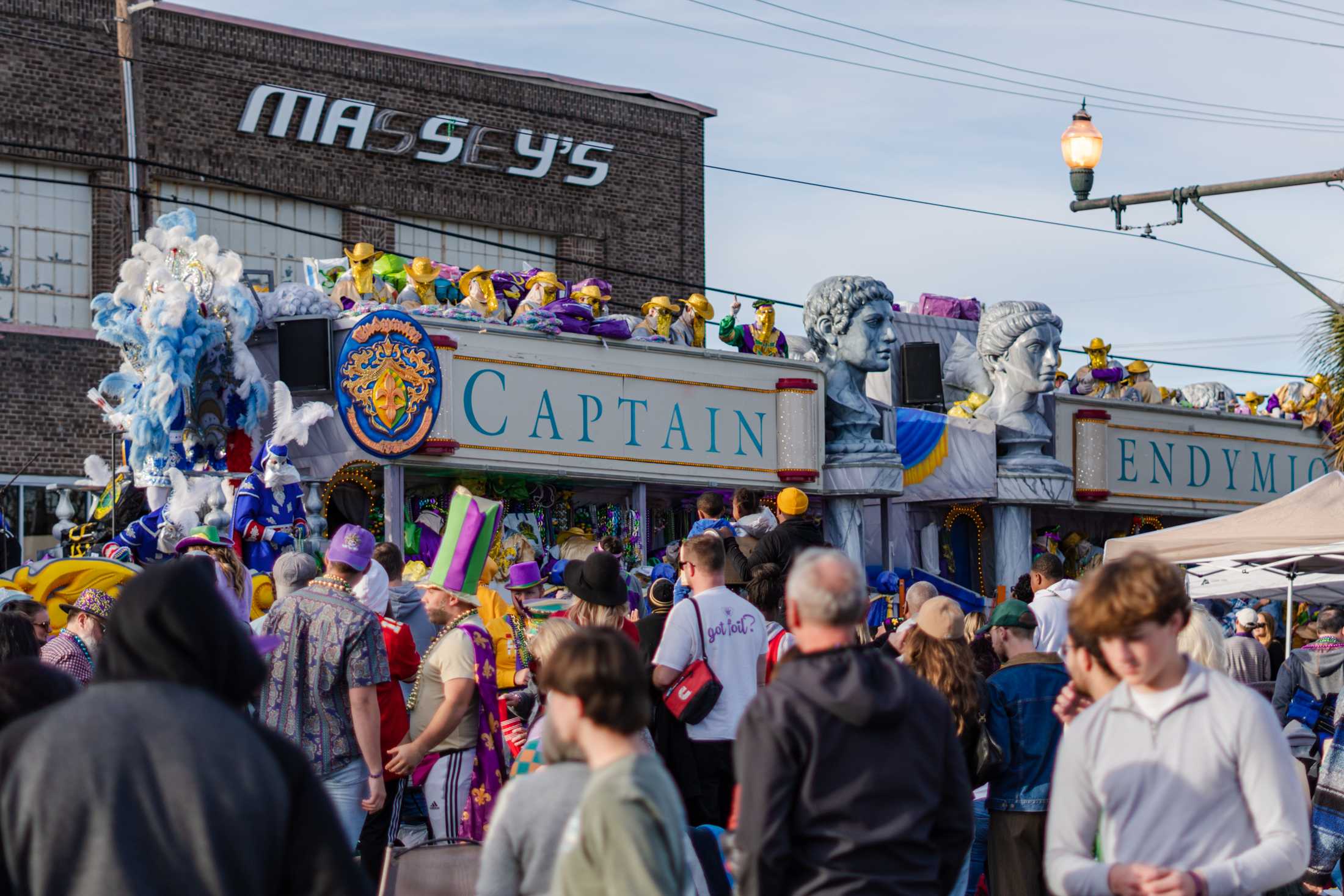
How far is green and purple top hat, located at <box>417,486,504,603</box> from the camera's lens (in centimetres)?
791

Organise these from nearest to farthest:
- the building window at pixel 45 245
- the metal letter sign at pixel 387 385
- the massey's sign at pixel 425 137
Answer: the metal letter sign at pixel 387 385, the building window at pixel 45 245, the massey's sign at pixel 425 137

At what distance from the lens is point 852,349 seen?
692 inches

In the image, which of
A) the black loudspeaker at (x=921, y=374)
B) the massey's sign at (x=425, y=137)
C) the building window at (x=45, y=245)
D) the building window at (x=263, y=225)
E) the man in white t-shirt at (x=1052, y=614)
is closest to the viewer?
A: the man in white t-shirt at (x=1052, y=614)

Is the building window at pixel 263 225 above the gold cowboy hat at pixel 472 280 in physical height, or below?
above

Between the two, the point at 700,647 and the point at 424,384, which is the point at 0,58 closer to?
the point at 424,384

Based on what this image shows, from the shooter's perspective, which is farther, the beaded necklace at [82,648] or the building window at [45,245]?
the building window at [45,245]

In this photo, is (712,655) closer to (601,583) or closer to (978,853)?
(601,583)

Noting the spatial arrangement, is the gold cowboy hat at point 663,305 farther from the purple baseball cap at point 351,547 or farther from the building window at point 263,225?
the building window at point 263,225

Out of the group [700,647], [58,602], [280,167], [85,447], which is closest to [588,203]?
[280,167]

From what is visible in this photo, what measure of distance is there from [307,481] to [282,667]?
745cm

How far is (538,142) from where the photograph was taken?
29328mm

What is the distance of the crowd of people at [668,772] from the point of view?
3.35 metres

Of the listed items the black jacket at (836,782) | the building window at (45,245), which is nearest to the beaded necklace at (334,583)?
the black jacket at (836,782)

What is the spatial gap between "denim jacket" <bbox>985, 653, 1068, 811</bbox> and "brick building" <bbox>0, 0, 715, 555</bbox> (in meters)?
18.8
